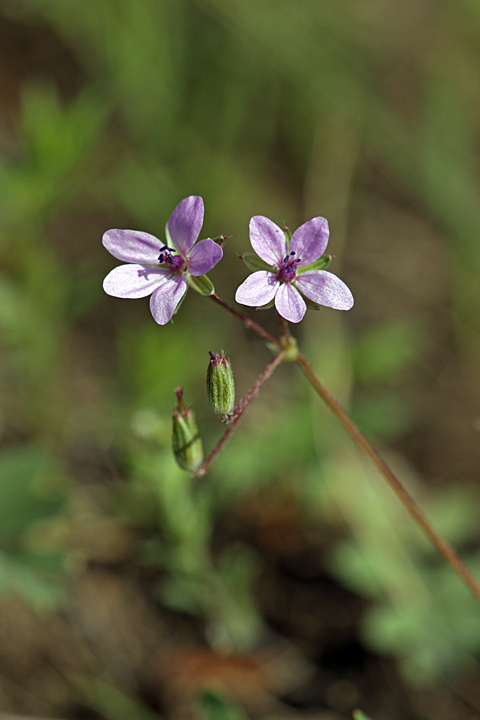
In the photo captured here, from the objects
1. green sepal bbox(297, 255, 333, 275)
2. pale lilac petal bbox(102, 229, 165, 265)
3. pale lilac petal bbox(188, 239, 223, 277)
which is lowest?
pale lilac petal bbox(102, 229, 165, 265)

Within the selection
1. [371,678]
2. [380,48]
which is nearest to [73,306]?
[371,678]

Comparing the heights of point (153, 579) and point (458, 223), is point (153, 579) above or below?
below

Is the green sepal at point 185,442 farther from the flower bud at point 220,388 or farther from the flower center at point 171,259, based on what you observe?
the flower center at point 171,259

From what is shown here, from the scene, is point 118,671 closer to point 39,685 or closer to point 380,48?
point 39,685

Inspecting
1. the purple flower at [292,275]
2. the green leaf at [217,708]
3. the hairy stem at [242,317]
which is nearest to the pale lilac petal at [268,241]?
the purple flower at [292,275]

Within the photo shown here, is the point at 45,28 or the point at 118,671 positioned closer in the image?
the point at 118,671

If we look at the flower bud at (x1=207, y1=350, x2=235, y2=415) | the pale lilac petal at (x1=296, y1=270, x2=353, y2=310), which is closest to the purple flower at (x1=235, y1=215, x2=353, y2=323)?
the pale lilac petal at (x1=296, y1=270, x2=353, y2=310)

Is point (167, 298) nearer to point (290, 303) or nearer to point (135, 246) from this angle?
point (135, 246)

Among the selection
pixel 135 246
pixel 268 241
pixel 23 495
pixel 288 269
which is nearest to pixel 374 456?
pixel 288 269

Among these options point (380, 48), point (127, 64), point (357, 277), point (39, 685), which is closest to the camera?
point (39, 685)

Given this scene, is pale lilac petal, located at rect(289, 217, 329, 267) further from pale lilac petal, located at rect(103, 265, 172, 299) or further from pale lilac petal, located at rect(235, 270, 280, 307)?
pale lilac petal, located at rect(103, 265, 172, 299)
